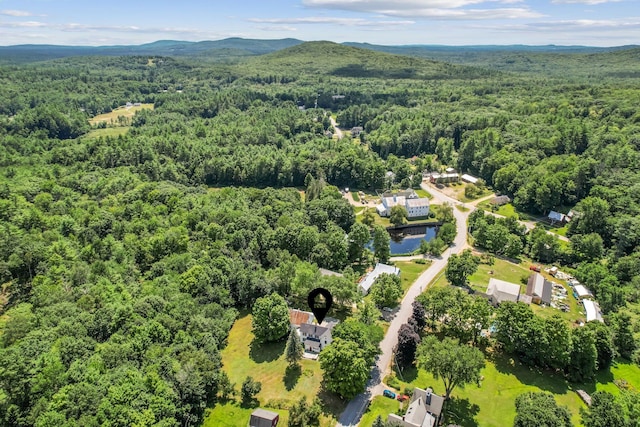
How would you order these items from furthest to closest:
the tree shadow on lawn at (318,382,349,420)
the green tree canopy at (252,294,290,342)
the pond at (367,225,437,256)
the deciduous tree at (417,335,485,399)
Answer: the pond at (367,225,437,256) < the green tree canopy at (252,294,290,342) < the tree shadow on lawn at (318,382,349,420) < the deciduous tree at (417,335,485,399)

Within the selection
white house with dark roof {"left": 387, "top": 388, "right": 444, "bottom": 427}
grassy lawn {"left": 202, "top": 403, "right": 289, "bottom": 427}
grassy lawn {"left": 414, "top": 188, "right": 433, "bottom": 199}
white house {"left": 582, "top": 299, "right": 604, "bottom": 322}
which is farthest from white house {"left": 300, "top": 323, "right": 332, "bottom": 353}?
grassy lawn {"left": 414, "top": 188, "right": 433, "bottom": 199}

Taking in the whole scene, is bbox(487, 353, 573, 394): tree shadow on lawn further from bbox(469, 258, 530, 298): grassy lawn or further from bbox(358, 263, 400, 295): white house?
bbox(358, 263, 400, 295): white house

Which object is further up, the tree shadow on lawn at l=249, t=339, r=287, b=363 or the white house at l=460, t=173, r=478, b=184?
the white house at l=460, t=173, r=478, b=184

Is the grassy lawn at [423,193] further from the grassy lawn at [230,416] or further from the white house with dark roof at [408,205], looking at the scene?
the grassy lawn at [230,416]

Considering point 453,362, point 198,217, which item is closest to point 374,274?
point 453,362

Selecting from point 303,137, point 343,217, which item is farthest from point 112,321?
point 303,137

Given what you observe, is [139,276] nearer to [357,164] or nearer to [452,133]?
[357,164]
